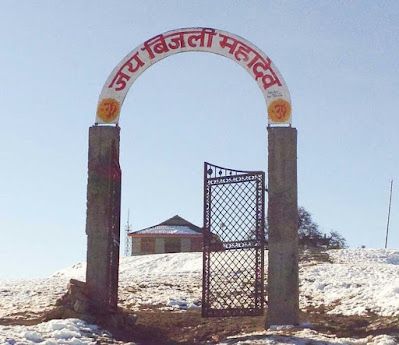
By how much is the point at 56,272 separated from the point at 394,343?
23.6 metres

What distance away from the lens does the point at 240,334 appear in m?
11.6

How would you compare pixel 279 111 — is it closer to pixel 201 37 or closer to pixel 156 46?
pixel 201 37

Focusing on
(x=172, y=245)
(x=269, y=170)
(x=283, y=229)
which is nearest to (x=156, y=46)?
(x=269, y=170)

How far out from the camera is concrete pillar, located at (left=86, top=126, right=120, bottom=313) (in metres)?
12.9

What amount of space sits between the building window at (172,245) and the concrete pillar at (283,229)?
28.1 m

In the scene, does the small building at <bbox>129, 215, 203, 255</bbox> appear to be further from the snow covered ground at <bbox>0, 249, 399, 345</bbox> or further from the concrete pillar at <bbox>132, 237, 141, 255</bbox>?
the snow covered ground at <bbox>0, 249, 399, 345</bbox>

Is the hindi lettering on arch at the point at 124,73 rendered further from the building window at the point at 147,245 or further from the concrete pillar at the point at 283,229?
the building window at the point at 147,245

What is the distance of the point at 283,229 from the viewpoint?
12336 millimetres

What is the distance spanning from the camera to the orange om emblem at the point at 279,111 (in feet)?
42.0

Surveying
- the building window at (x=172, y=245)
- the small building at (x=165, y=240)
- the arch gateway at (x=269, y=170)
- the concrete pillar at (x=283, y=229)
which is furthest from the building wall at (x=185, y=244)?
the concrete pillar at (x=283, y=229)

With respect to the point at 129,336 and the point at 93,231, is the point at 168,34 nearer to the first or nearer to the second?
the point at 93,231

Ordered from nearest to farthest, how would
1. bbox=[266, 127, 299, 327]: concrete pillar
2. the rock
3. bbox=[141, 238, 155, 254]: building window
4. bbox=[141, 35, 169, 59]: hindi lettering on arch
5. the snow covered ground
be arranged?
the snow covered ground, the rock, bbox=[266, 127, 299, 327]: concrete pillar, bbox=[141, 35, 169, 59]: hindi lettering on arch, bbox=[141, 238, 155, 254]: building window

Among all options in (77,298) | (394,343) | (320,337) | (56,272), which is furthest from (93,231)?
(56,272)

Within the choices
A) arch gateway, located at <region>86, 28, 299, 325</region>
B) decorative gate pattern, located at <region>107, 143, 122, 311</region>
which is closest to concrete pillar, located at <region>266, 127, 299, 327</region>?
arch gateway, located at <region>86, 28, 299, 325</region>
